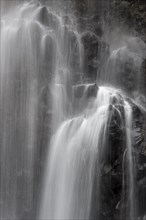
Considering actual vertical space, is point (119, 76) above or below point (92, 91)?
above

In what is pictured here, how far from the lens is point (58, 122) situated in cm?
1809

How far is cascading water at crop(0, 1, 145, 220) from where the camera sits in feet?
51.0

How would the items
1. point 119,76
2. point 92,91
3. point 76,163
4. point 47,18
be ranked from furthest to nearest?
point 47,18, point 119,76, point 92,91, point 76,163

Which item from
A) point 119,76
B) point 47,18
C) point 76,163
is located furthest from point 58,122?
point 47,18

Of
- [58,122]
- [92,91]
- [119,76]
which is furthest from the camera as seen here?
[119,76]

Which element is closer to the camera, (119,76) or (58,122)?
(58,122)

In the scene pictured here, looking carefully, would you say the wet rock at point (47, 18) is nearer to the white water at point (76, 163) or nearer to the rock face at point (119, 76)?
the rock face at point (119, 76)

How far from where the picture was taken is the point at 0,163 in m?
18.8

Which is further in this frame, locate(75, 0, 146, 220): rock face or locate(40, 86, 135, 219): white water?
locate(40, 86, 135, 219): white water

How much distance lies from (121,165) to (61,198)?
291 cm

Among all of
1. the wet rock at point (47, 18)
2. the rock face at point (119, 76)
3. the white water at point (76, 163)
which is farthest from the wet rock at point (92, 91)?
the wet rock at point (47, 18)

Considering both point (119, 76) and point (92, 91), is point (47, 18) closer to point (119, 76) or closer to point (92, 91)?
point (119, 76)

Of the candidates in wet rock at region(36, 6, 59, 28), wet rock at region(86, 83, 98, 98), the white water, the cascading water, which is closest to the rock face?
the cascading water

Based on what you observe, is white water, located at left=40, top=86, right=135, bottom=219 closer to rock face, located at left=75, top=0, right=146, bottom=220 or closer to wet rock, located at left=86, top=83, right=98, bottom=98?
rock face, located at left=75, top=0, right=146, bottom=220
